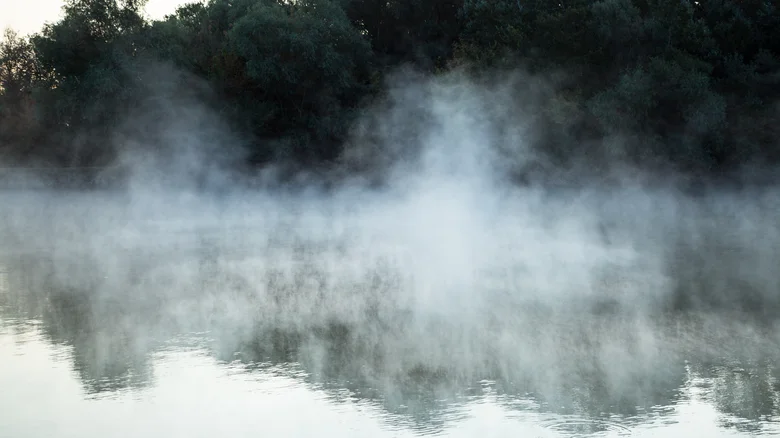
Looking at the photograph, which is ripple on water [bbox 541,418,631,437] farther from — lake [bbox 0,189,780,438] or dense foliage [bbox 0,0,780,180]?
dense foliage [bbox 0,0,780,180]

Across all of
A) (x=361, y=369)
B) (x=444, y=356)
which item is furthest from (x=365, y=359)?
(x=444, y=356)

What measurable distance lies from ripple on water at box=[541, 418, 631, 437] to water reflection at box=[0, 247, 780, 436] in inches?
0.6

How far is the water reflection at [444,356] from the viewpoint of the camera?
654 cm

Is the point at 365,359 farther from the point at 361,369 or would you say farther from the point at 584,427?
the point at 584,427

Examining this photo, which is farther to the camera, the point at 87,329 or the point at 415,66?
the point at 415,66

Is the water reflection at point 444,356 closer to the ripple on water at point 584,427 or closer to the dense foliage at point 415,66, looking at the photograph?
the ripple on water at point 584,427

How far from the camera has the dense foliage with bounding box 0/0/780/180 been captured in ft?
103

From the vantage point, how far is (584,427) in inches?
237

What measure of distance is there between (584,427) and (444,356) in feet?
7.56

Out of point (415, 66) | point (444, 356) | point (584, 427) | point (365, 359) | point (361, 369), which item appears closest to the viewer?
point (584, 427)

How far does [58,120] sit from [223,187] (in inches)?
293

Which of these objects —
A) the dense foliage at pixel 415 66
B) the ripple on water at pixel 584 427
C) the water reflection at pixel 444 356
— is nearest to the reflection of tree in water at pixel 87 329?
the water reflection at pixel 444 356

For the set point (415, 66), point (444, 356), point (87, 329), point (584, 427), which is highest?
point (415, 66)

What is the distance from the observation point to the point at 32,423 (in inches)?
247
